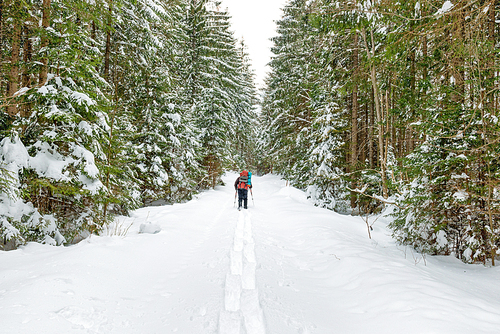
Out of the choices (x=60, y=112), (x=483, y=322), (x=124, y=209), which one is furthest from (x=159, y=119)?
(x=483, y=322)

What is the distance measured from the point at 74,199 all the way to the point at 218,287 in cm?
459

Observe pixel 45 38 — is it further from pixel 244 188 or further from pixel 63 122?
pixel 244 188

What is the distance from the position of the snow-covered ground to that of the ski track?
0.05ft

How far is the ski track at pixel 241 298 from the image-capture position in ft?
9.24

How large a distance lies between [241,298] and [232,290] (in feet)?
0.90

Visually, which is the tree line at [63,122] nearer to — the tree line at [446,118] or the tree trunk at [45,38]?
the tree trunk at [45,38]

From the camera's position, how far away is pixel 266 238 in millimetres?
6727

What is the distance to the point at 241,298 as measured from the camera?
3.47 m

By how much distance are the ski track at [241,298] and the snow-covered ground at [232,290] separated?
0.05 ft

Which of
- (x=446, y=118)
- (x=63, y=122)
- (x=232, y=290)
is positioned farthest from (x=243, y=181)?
(x=446, y=118)

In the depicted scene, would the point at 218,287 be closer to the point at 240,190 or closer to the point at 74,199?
the point at 74,199

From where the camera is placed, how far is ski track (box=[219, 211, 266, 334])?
9.24 feet

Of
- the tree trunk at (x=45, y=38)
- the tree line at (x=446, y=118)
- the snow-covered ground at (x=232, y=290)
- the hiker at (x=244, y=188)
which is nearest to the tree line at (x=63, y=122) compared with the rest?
the tree trunk at (x=45, y=38)

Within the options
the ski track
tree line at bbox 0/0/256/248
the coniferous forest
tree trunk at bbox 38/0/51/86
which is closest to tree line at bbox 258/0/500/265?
the coniferous forest
